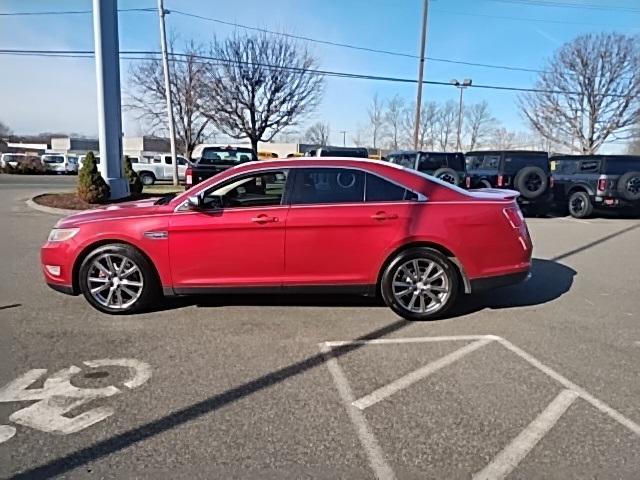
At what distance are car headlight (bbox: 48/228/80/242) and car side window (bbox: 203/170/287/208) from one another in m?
1.42

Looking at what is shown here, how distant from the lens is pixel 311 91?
26828 millimetres

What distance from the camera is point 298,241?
4609 mm

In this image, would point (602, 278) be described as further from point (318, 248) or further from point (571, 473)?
point (571, 473)

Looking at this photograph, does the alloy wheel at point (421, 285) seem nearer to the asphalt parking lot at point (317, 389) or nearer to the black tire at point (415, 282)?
the black tire at point (415, 282)

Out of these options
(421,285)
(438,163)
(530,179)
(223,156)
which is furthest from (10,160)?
(421,285)

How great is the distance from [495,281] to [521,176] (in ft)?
31.3

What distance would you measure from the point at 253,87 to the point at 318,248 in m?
23.4

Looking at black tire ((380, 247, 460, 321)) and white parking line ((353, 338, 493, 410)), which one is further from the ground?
black tire ((380, 247, 460, 321))

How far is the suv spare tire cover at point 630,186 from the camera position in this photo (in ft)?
40.7

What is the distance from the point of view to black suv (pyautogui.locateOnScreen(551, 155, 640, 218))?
1252cm

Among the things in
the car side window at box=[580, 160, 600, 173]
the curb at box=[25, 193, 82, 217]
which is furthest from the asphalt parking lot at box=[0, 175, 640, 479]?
the car side window at box=[580, 160, 600, 173]

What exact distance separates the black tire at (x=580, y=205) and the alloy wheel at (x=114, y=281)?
13162 mm

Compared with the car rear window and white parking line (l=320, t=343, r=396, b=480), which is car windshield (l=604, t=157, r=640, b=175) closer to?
the car rear window

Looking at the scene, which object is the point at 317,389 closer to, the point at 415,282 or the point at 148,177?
the point at 415,282
